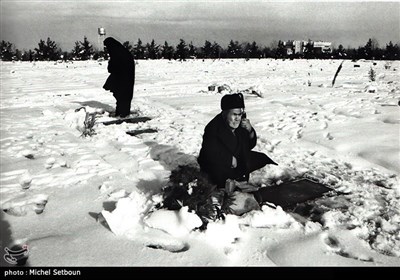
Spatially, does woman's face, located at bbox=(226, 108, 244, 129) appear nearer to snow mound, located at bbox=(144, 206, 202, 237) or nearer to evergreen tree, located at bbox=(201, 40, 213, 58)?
snow mound, located at bbox=(144, 206, 202, 237)

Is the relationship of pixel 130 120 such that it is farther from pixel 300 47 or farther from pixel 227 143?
pixel 300 47

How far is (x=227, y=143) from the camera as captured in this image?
3.45m

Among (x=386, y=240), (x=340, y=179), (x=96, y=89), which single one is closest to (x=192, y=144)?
(x=340, y=179)

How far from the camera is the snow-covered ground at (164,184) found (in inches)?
106

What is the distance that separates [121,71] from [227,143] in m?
5.17

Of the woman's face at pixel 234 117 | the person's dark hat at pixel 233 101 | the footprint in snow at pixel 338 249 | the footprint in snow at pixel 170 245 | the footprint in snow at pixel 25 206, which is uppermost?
the person's dark hat at pixel 233 101

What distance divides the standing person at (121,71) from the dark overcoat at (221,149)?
4.75 m

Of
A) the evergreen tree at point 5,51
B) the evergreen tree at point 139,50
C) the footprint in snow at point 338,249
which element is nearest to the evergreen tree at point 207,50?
the evergreen tree at point 139,50

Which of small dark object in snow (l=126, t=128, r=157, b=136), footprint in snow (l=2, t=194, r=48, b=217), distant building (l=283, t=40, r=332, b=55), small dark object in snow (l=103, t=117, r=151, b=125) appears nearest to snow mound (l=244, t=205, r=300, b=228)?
footprint in snow (l=2, t=194, r=48, b=217)

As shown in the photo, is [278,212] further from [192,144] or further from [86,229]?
[192,144]

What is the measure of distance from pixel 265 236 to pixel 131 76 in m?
5.95

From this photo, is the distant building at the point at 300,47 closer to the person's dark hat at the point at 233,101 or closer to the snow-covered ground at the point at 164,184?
the snow-covered ground at the point at 164,184

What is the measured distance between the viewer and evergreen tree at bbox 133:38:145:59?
37.2m

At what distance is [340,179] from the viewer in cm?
416
